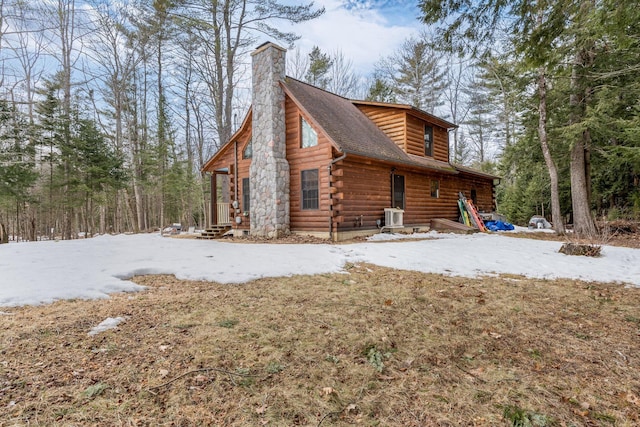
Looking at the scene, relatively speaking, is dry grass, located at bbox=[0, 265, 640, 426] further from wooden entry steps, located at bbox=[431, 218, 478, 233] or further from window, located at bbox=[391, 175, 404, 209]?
wooden entry steps, located at bbox=[431, 218, 478, 233]

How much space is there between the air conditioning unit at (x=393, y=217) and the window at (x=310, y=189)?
9.41 ft

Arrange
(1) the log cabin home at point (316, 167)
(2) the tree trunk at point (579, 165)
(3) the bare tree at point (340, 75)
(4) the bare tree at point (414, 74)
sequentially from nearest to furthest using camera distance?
1. (1) the log cabin home at point (316, 167)
2. (2) the tree trunk at point (579, 165)
3. (3) the bare tree at point (340, 75)
4. (4) the bare tree at point (414, 74)

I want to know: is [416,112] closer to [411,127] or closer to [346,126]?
[411,127]

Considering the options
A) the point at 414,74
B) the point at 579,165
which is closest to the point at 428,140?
the point at 579,165

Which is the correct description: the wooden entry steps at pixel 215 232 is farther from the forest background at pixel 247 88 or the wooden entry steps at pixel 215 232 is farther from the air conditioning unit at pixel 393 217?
the air conditioning unit at pixel 393 217

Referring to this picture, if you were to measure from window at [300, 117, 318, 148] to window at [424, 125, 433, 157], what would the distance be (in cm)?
661

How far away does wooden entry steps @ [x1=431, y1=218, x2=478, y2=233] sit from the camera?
41.2ft

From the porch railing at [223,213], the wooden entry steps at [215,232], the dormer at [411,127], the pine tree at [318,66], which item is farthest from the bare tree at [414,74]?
the wooden entry steps at [215,232]

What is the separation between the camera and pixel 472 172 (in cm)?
1580

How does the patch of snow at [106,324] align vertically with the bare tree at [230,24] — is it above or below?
below

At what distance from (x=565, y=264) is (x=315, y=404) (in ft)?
20.5

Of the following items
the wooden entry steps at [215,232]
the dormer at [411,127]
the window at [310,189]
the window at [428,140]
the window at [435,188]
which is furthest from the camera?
the window at [428,140]

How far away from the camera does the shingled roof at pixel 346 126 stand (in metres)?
10.2

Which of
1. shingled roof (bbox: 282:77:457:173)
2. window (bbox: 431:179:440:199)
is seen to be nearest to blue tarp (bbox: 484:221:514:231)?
window (bbox: 431:179:440:199)
